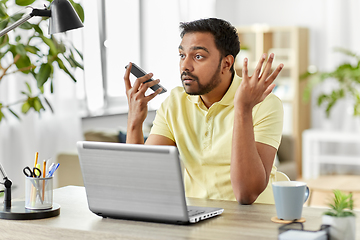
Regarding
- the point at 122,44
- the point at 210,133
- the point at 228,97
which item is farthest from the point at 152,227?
the point at 122,44

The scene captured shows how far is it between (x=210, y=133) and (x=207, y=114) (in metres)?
0.07

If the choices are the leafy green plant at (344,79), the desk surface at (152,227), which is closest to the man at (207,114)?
the desk surface at (152,227)

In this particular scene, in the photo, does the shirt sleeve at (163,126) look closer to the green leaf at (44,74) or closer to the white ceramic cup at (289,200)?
the green leaf at (44,74)

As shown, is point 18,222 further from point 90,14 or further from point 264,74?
point 90,14

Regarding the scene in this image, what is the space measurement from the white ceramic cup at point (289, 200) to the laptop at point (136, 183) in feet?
0.54

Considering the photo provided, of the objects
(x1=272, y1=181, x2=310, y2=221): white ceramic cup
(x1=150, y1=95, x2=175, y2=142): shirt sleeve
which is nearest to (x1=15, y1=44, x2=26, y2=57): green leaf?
(x1=150, y1=95, x2=175, y2=142): shirt sleeve

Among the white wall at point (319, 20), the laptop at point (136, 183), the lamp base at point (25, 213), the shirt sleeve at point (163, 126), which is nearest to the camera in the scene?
the laptop at point (136, 183)

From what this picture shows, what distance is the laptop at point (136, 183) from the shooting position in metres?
1.13

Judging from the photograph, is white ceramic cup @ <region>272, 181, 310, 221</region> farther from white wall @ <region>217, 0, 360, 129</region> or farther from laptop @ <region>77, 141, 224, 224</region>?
white wall @ <region>217, 0, 360, 129</region>

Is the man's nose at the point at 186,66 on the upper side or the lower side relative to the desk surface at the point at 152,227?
upper

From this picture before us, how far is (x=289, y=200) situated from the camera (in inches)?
46.6

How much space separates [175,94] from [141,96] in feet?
0.62

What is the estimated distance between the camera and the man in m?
1.67

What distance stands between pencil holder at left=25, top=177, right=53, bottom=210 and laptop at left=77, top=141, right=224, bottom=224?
14cm
